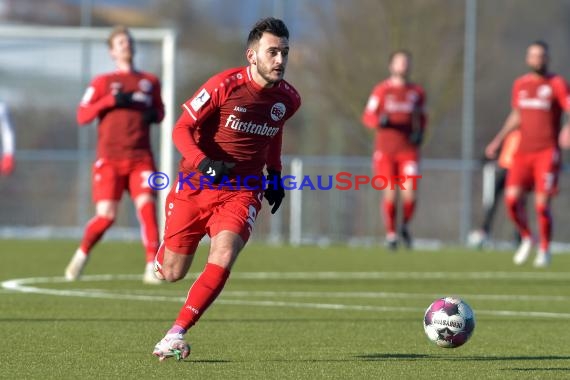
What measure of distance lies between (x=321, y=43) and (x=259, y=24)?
1966 cm

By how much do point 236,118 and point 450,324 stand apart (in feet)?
5.50

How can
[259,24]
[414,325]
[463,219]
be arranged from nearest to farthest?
[259,24] → [414,325] → [463,219]

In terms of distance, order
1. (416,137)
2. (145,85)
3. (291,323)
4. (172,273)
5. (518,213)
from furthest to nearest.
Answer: (416,137) → (518,213) → (145,85) → (291,323) → (172,273)

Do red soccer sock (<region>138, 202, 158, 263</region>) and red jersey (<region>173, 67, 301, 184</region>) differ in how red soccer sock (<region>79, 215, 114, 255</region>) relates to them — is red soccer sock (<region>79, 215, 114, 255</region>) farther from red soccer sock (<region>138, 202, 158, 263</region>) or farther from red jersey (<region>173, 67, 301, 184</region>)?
red jersey (<region>173, 67, 301, 184</region>)

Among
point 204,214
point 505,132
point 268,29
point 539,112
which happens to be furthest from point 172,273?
point 539,112

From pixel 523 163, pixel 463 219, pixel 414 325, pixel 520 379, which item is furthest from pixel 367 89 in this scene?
pixel 520 379

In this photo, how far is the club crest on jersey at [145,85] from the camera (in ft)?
41.1

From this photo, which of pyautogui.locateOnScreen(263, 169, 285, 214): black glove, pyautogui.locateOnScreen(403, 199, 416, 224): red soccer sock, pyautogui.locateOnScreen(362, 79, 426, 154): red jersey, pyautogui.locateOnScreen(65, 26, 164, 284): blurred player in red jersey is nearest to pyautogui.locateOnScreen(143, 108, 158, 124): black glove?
pyautogui.locateOnScreen(65, 26, 164, 284): blurred player in red jersey

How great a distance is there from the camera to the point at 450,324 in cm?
767

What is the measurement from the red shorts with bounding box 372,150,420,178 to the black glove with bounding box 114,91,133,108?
6.45 metres

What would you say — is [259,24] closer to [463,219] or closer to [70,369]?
[70,369]

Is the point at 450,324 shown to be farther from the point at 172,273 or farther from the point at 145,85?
the point at 145,85

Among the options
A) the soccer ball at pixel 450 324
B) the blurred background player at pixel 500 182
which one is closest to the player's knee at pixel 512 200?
the blurred background player at pixel 500 182

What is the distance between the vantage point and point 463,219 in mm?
24359
